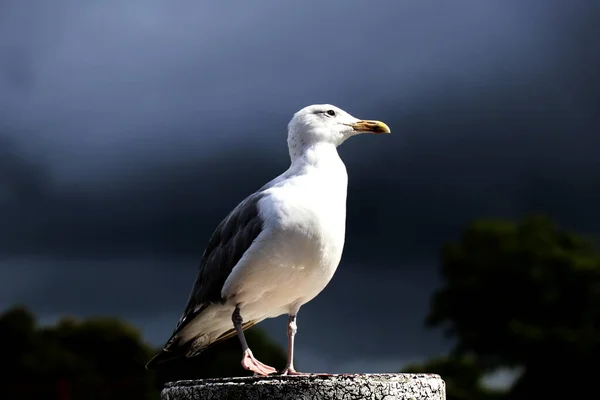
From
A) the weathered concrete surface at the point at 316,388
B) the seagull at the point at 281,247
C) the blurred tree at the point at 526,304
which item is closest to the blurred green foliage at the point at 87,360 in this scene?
the blurred tree at the point at 526,304

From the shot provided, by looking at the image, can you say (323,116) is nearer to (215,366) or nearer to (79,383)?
(215,366)

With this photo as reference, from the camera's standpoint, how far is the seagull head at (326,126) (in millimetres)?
7586

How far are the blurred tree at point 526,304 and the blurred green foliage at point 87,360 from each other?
13310mm

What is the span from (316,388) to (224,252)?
2267 mm

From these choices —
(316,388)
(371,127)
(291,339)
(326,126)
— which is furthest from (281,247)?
(316,388)

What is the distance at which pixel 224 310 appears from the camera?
24.3 feet

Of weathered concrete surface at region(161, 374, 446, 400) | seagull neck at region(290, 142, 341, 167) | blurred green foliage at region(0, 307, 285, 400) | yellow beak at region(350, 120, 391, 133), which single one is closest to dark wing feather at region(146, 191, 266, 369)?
seagull neck at region(290, 142, 341, 167)

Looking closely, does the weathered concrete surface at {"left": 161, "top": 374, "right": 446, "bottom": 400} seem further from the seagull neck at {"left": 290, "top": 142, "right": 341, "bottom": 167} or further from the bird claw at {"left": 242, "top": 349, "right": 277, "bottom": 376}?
the seagull neck at {"left": 290, "top": 142, "right": 341, "bottom": 167}

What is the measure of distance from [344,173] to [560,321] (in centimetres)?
3176

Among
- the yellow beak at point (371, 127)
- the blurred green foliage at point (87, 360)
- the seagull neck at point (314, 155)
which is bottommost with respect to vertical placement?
the blurred green foliage at point (87, 360)

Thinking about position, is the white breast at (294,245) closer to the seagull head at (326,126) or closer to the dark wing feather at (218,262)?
the dark wing feather at (218,262)

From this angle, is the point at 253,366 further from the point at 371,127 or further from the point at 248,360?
the point at 371,127

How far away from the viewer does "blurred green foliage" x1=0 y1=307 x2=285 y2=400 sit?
22.8 metres

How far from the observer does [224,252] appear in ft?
24.2
